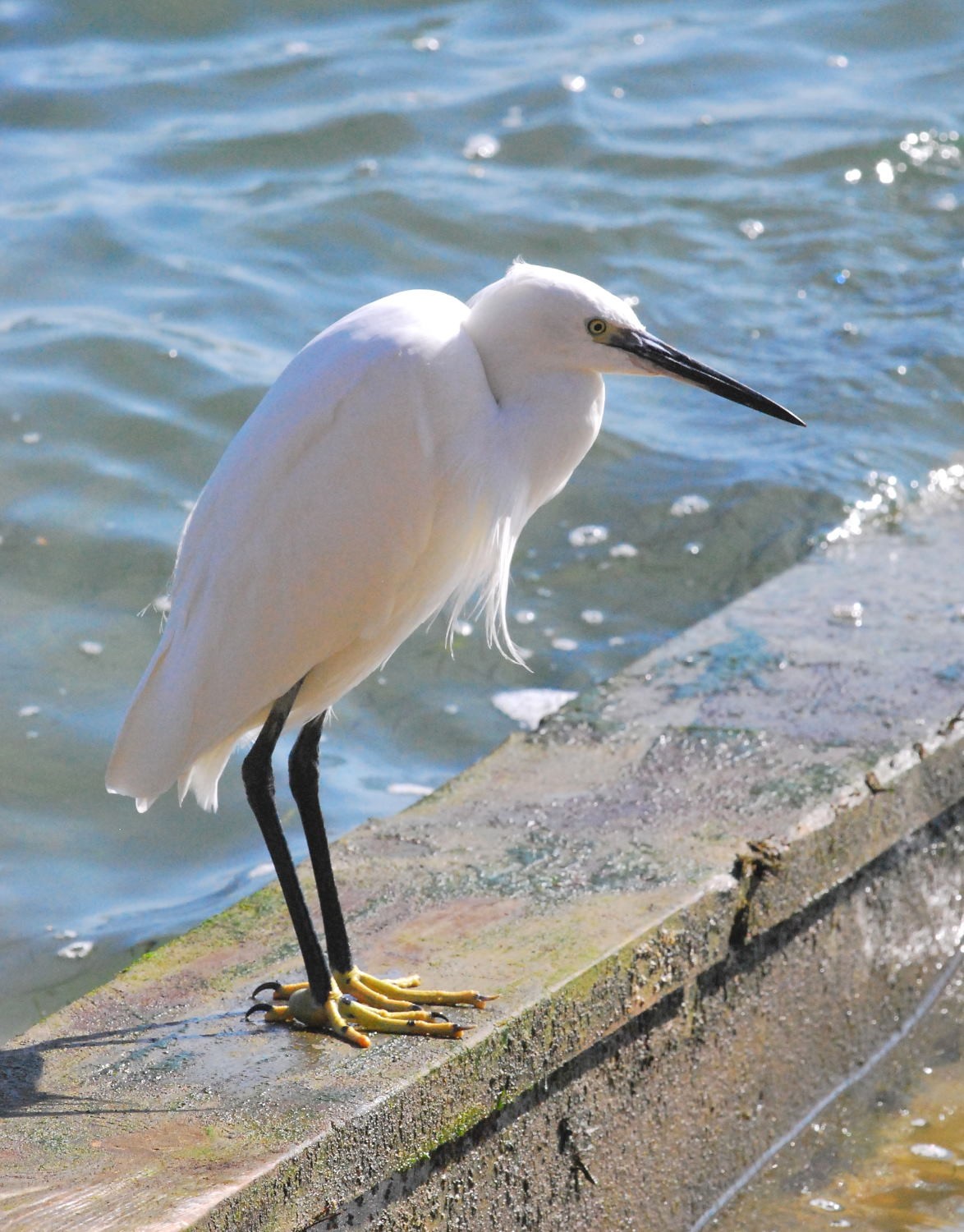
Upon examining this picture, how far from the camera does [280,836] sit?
2.66m

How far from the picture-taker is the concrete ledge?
2164 mm

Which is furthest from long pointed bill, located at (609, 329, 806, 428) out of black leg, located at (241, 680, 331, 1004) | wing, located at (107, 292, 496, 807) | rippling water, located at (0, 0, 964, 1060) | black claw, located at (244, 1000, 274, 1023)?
rippling water, located at (0, 0, 964, 1060)

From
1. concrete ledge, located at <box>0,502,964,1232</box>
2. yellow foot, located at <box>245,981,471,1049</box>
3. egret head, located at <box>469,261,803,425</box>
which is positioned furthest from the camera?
egret head, located at <box>469,261,803,425</box>

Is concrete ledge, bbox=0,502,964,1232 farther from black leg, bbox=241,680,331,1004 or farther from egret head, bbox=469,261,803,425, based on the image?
egret head, bbox=469,261,803,425

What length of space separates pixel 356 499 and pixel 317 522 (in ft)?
0.25

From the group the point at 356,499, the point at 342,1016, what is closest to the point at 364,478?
the point at 356,499

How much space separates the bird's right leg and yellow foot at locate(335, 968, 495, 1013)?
0.16ft

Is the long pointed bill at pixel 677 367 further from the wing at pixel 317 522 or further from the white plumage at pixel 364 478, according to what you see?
the wing at pixel 317 522

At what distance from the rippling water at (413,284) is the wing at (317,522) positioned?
4.14ft

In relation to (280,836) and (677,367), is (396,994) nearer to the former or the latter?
(280,836)

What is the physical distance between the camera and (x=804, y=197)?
8297 millimetres

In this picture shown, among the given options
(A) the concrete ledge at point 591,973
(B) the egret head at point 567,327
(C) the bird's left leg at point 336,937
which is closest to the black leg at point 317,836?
(C) the bird's left leg at point 336,937

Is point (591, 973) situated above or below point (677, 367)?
below

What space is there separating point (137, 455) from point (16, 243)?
1728 millimetres
